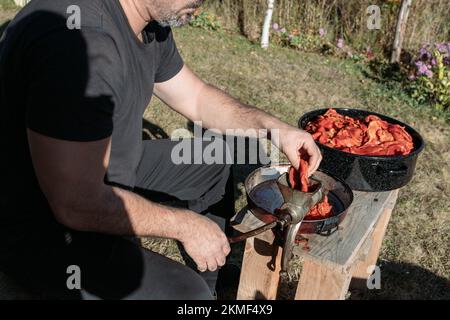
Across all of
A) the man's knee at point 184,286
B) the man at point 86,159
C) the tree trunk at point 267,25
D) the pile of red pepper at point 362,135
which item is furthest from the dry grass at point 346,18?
the man's knee at point 184,286

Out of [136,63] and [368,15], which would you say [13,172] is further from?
[368,15]

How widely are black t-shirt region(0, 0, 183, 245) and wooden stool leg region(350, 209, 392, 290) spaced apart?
167 centimetres

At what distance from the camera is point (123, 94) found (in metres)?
2.02

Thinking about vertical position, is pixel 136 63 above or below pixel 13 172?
above

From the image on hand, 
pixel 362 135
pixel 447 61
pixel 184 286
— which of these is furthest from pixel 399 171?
pixel 447 61

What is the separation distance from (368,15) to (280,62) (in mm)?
1695

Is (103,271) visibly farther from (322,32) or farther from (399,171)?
(322,32)

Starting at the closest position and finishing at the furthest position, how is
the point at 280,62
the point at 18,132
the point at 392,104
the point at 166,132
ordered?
the point at 18,132 → the point at 166,132 → the point at 392,104 → the point at 280,62

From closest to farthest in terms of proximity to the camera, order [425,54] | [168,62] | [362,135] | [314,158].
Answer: [314,158] → [362,135] → [168,62] → [425,54]

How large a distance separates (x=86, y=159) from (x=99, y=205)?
196 mm

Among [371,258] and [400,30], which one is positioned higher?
[400,30]

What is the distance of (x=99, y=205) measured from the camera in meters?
1.83
